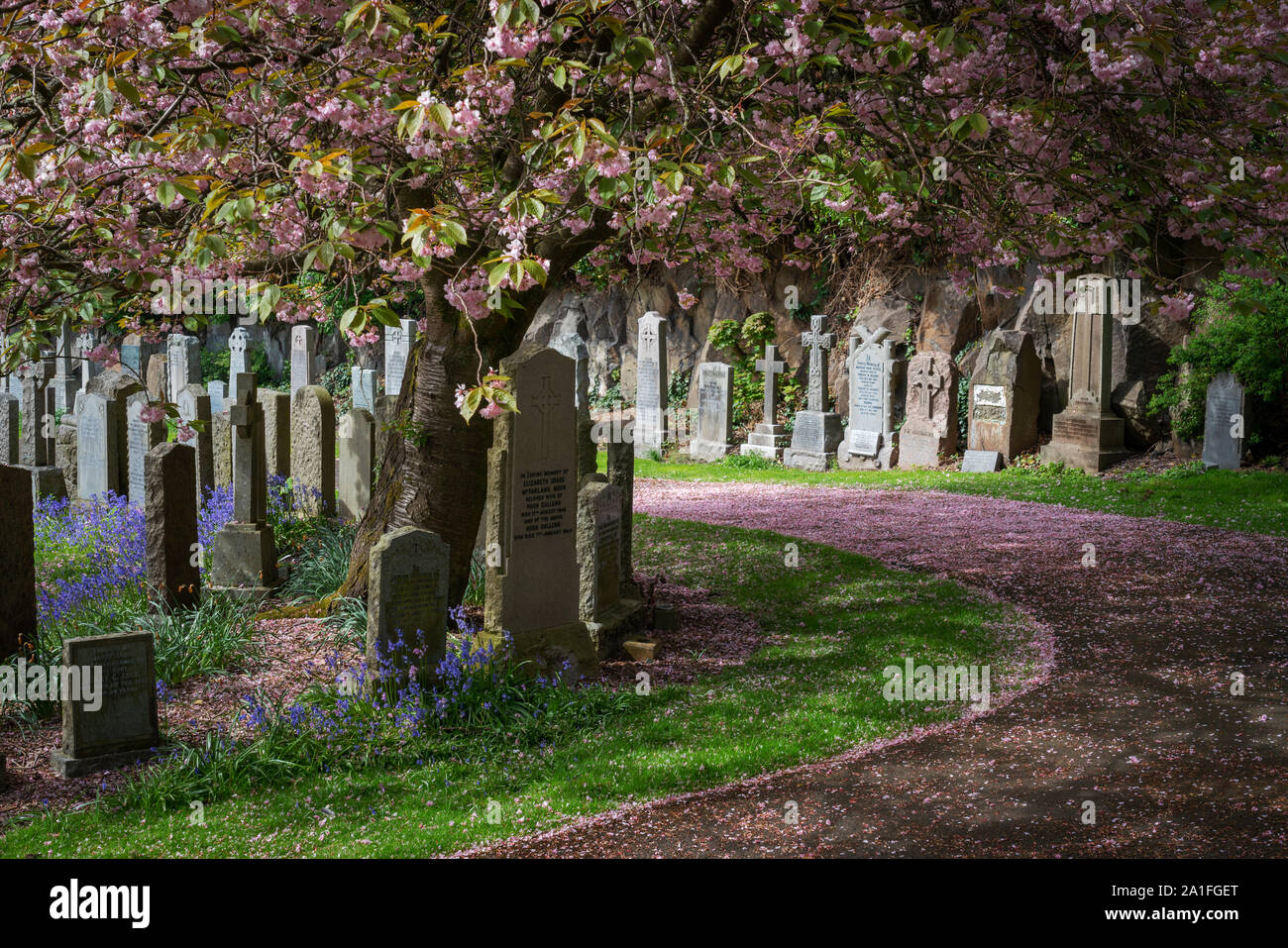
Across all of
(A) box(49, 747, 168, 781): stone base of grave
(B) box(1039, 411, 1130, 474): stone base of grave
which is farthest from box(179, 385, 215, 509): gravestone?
(B) box(1039, 411, 1130, 474): stone base of grave

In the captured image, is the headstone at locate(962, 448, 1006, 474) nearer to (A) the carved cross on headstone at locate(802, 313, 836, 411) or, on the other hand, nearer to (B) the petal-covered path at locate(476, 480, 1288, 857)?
(A) the carved cross on headstone at locate(802, 313, 836, 411)

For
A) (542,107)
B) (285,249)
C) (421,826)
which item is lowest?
(421,826)

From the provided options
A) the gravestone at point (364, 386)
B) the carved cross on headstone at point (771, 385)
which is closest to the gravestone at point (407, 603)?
the gravestone at point (364, 386)

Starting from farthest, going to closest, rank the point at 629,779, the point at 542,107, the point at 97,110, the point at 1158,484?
the point at 1158,484
the point at 542,107
the point at 629,779
the point at 97,110

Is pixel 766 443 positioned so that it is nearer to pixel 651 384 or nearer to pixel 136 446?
pixel 651 384

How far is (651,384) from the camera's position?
976 inches

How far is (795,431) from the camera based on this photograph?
2316 centimetres

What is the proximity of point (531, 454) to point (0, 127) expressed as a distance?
3.93 metres

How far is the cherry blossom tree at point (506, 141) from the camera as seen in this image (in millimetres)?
5801

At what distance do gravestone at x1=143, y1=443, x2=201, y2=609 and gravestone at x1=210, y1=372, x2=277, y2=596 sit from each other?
3.46 feet

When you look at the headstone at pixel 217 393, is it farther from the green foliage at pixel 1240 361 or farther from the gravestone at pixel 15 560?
the green foliage at pixel 1240 361

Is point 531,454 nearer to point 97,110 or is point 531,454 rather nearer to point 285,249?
point 285,249

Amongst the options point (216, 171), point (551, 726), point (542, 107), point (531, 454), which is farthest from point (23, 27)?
point (551, 726)

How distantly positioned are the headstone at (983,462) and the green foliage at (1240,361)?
2697 millimetres
